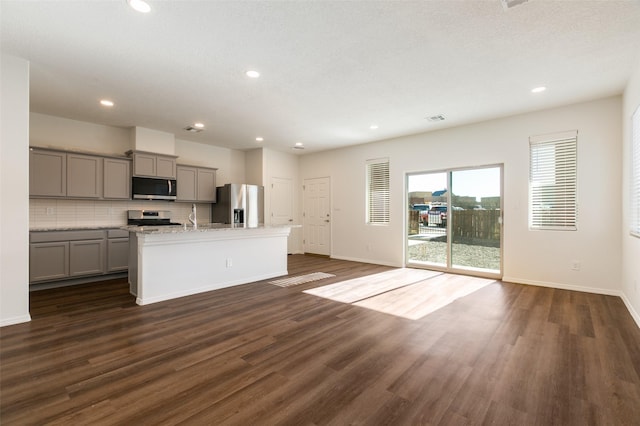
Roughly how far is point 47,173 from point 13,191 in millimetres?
1952

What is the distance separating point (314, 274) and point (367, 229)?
1996 millimetres

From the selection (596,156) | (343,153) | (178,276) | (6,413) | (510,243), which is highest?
(343,153)

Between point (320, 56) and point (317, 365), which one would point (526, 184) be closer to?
point (320, 56)

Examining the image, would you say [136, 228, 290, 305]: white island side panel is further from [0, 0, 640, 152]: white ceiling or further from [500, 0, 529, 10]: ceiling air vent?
[500, 0, 529, 10]: ceiling air vent

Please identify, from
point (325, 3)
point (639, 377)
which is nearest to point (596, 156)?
point (639, 377)

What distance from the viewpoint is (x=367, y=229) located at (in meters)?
7.04

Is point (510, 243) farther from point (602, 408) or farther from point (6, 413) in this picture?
point (6, 413)

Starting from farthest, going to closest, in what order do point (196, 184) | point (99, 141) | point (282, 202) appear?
point (282, 202), point (196, 184), point (99, 141)

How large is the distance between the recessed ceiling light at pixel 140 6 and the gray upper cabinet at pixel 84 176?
3649 mm

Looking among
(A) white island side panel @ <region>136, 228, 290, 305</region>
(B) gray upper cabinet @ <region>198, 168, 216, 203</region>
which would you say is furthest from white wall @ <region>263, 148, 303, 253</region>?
(A) white island side panel @ <region>136, 228, 290, 305</region>

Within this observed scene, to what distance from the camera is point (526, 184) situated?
4898 millimetres

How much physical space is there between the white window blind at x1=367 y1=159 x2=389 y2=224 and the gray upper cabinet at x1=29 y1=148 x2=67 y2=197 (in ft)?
18.7

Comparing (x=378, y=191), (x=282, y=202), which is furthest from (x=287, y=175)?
(x=378, y=191)

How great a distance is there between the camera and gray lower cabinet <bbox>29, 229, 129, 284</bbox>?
14.6 ft
